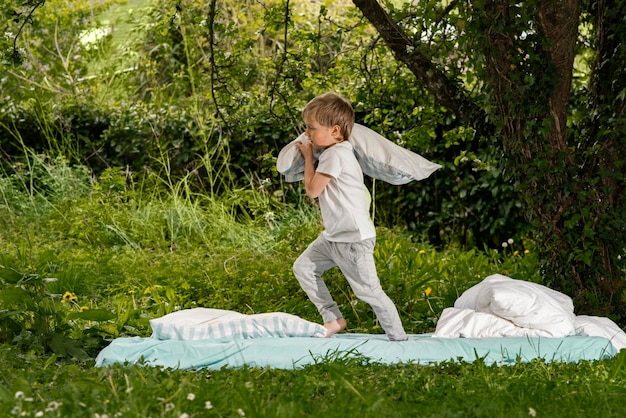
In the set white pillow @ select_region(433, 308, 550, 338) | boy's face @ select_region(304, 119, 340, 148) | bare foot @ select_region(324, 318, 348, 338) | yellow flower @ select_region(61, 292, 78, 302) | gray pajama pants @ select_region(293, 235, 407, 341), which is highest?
boy's face @ select_region(304, 119, 340, 148)

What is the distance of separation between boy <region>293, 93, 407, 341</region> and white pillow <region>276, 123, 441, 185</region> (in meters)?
0.10

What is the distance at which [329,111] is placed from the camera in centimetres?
481

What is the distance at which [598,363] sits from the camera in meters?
4.12

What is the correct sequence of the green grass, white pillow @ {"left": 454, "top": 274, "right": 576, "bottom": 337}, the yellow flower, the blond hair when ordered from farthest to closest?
the yellow flower < the blond hair < white pillow @ {"left": 454, "top": 274, "right": 576, "bottom": 337} < the green grass

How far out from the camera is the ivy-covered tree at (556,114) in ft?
15.8

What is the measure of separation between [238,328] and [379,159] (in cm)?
124

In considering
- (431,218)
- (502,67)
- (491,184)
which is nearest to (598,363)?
(502,67)

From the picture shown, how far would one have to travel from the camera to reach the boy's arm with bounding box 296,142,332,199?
4695 mm

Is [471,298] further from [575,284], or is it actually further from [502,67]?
[502,67]

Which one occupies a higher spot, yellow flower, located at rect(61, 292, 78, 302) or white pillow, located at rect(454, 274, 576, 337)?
yellow flower, located at rect(61, 292, 78, 302)

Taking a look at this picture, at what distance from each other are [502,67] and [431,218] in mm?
3813

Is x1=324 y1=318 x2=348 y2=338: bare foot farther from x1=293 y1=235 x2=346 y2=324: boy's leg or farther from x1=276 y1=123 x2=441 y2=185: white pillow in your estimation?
x1=276 y1=123 x2=441 y2=185: white pillow

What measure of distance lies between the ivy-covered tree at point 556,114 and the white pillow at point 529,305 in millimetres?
309

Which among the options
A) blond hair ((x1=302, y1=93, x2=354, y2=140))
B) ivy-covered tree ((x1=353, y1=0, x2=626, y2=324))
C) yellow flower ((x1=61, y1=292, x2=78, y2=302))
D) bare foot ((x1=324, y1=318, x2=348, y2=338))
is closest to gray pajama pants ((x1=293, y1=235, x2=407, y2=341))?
bare foot ((x1=324, y1=318, x2=348, y2=338))
